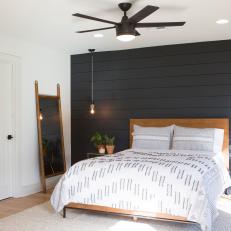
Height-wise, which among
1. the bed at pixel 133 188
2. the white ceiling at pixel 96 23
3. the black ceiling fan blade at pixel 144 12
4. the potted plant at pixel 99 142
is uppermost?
the white ceiling at pixel 96 23

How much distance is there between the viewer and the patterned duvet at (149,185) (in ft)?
10.6

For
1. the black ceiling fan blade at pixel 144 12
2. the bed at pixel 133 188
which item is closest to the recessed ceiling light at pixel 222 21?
the black ceiling fan blade at pixel 144 12

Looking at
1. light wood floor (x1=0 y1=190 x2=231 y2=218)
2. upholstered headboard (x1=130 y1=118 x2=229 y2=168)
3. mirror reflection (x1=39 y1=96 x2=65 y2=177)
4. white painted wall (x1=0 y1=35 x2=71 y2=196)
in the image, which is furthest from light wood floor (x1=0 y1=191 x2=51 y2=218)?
upholstered headboard (x1=130 y1=118 x2=229 y2=168)

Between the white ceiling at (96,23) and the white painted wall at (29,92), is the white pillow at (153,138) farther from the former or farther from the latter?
the white painted wall at (29,92)

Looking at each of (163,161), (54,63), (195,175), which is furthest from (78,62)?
(195,175)

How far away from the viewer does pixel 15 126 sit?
4.88m

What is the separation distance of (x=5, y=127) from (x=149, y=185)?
2498 mm

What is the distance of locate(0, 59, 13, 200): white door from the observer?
4.70 metres

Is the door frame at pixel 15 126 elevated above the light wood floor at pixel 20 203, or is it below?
above

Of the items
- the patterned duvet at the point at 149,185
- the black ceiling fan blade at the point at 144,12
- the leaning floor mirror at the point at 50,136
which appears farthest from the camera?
the leaning floor mirror at the point at 50,136

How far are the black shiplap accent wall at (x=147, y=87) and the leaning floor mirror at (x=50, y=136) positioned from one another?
1.50ft

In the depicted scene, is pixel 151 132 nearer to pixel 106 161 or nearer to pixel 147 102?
pixel 147 102

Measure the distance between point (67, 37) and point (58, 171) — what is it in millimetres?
2335

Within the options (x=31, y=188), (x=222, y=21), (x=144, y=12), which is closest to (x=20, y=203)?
(x=31, y=188)
